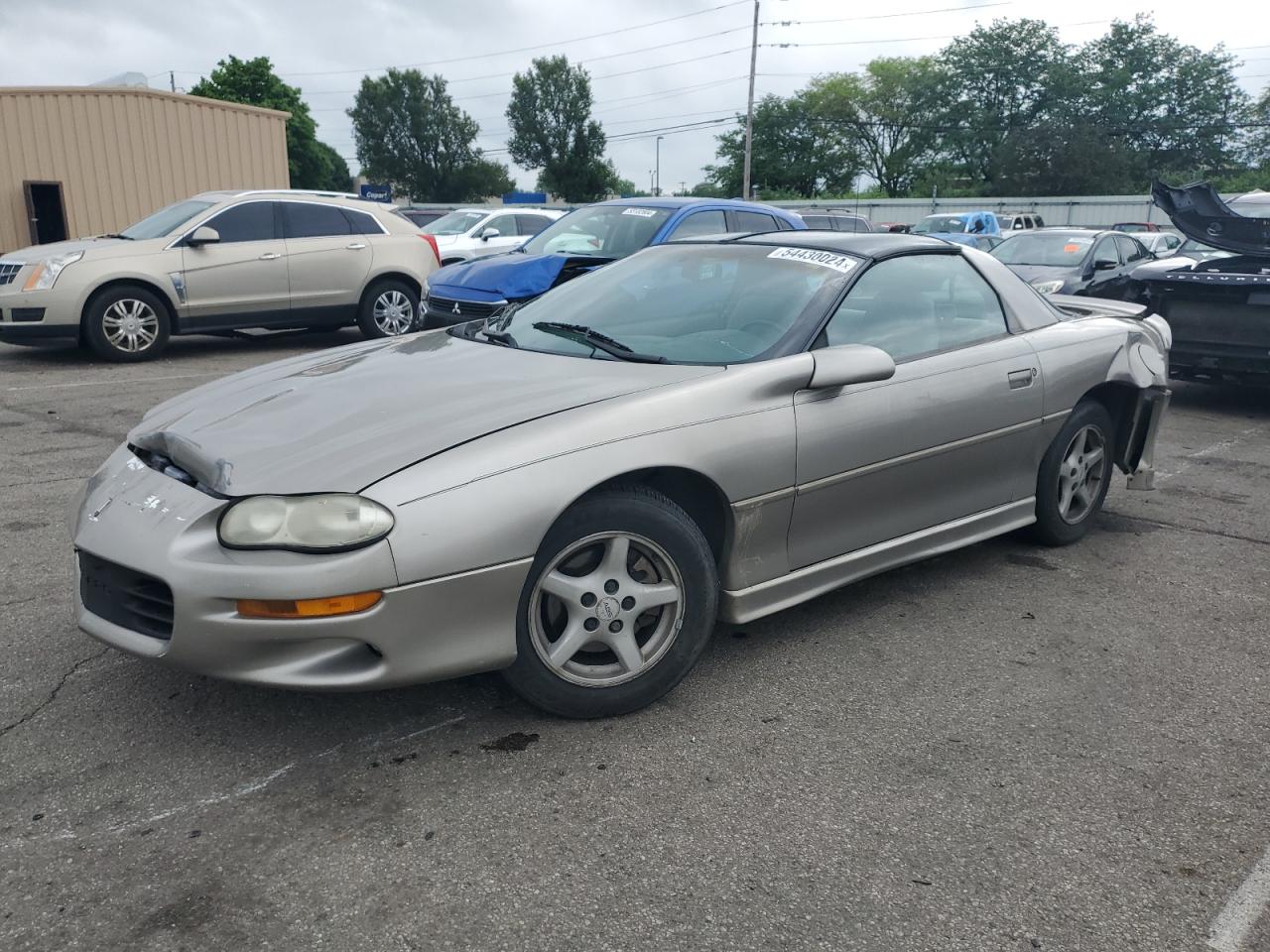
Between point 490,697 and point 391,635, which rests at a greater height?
point 391,635

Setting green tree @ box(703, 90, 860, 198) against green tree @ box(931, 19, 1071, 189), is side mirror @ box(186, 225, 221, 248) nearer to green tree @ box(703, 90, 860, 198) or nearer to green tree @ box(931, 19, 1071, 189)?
green tree @ box(931, 19, 1071, 189)

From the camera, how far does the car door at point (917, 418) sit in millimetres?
3459

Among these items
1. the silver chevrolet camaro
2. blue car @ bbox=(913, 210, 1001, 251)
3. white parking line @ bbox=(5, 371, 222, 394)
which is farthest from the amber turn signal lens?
blue car @ bbox=(913, 210, 1001, 251)

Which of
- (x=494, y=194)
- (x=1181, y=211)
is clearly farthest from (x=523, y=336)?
(x=494, y=194)

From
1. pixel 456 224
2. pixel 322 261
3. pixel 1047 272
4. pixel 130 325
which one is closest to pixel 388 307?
pixel 322 261

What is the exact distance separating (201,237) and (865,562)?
27.5 ft

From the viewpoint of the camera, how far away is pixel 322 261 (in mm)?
10805

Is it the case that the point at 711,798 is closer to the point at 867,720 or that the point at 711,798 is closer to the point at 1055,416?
the point at 867,720

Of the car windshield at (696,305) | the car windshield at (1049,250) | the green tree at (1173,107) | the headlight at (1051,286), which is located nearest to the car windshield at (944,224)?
the car windshield at (1049,250)

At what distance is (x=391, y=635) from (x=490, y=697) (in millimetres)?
637

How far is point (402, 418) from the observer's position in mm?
2992

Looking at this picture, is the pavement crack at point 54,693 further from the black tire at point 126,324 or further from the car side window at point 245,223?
the car side window at point 245,223

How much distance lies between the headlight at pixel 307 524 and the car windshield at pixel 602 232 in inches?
257

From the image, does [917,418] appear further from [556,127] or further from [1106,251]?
[556,127]
